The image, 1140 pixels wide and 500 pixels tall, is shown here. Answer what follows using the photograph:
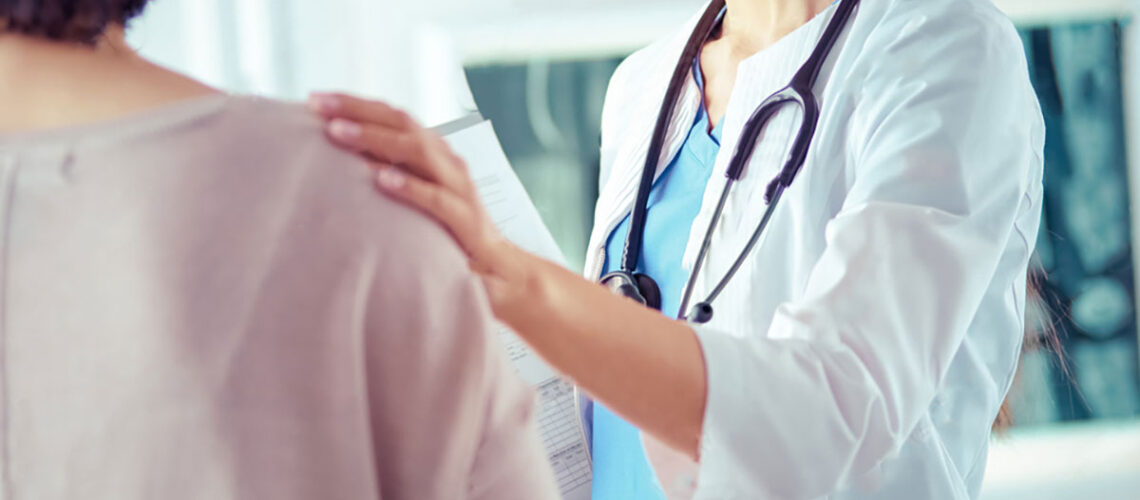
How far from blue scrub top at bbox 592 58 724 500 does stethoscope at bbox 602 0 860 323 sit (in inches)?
0.6

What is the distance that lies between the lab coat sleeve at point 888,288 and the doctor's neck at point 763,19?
220mm

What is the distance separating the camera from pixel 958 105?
0.78 m

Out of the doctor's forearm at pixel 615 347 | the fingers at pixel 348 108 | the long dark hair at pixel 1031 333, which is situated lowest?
the long dark hair at pixel 1031 333

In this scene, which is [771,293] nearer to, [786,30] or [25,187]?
[786,30]

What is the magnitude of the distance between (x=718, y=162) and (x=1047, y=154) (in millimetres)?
1238

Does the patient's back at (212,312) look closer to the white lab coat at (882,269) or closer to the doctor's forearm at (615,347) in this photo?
the doctor's forearm at (615,347)

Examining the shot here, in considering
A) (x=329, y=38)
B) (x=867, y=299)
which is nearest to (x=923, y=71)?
(x=867, y=299)

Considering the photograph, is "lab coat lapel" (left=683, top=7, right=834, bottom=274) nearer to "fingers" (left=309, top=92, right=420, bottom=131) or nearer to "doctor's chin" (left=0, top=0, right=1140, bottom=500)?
"doctor's chin" (left=0, top=0, right=1140, bottom=500)

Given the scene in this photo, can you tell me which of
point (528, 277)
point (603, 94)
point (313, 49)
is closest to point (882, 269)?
point (528, 277)

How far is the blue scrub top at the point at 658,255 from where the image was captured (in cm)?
99

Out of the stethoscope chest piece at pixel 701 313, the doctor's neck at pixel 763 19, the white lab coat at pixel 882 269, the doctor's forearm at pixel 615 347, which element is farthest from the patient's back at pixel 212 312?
the doctor's neck at pixel 763 19

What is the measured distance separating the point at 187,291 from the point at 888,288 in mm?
511

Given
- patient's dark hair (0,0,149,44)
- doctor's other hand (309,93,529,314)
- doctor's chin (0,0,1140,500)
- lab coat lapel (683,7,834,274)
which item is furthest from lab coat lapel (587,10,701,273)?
patient's dark hair (0,0,149,44)

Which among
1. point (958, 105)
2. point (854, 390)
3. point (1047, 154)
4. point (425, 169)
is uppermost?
point (425, 169)
